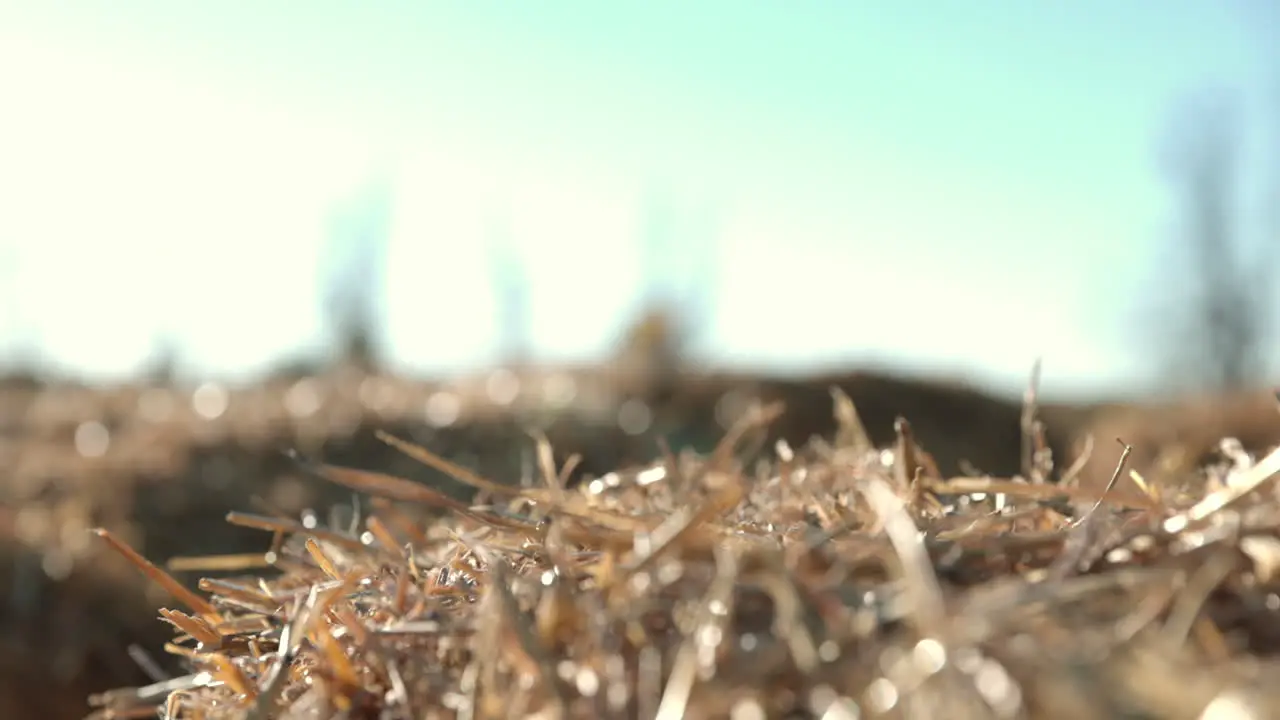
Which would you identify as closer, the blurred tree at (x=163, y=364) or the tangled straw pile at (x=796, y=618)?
the tangled straw pile at (x=796, y=618)

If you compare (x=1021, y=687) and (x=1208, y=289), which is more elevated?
(x=1021, y=687)

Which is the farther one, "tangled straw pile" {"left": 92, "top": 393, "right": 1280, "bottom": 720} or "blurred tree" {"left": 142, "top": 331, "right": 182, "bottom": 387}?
"blurred tree" {"left": 142, "top": 331, "right": 182, "bottom": 387}

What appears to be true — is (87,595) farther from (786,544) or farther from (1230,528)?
(1230,528)

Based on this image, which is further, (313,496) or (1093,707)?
(313,496)

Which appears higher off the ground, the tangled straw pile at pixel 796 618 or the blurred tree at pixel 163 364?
the tangled straw pile at pixel 796 618

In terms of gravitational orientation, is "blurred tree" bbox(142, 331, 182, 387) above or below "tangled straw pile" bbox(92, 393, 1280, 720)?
below

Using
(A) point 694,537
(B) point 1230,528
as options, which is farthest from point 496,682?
(B) point 1230,528

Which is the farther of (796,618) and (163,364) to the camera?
(163,364)

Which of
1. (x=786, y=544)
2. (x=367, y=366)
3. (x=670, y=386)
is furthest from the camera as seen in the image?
(x=367, y=366)
